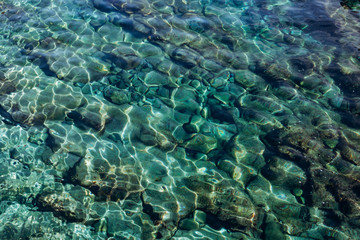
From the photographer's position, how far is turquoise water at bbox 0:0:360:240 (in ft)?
13.4

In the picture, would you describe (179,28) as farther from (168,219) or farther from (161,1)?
(168,219)

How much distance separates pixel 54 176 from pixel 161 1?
5.92 m

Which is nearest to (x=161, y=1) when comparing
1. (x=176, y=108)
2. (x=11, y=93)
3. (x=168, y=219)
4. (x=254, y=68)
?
(x=254, y=68)

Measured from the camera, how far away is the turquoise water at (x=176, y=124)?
4.09m

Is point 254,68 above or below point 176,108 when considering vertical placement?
above

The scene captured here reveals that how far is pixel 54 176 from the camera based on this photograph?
4449 mm

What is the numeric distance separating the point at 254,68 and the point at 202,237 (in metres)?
3.95

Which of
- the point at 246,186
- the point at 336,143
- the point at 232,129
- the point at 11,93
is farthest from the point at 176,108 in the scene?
the point at 11,93

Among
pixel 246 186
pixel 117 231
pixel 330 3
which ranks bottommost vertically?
pixel 117 231

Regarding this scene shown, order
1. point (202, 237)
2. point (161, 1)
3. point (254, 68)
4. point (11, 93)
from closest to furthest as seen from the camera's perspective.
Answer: point (202, 237), point (11, 93), point (254, 68), point (161, 1)

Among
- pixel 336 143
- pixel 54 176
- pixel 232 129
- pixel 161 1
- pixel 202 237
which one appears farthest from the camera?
pixel 161 1

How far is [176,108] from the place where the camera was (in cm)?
548

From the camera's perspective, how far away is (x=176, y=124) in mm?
5223

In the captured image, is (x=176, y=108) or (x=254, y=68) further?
(x=254, y=68)
